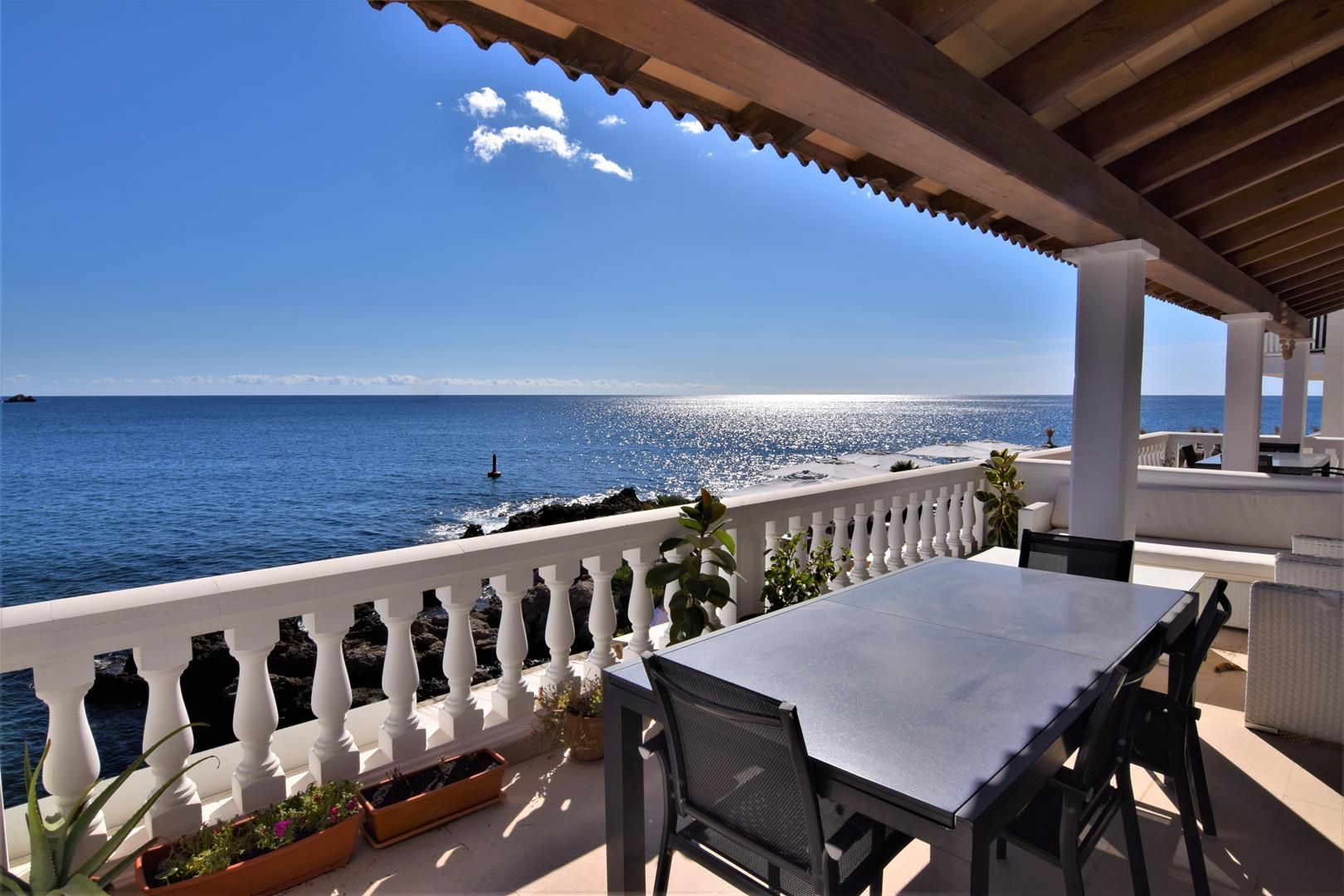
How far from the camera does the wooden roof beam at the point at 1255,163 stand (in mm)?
3219

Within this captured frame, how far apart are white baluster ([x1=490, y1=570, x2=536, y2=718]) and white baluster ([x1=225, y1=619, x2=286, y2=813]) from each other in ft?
2.39

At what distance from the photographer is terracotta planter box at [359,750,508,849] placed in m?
2.03

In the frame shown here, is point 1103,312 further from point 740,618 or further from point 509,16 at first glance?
point 509,16

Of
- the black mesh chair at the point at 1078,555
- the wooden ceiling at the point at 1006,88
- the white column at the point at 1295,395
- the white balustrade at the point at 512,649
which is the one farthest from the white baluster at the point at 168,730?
the white column at the point at 1295,395

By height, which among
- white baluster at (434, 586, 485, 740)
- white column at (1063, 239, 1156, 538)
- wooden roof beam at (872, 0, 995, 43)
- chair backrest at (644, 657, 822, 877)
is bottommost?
white baluster at (434, 586, 485, 740)

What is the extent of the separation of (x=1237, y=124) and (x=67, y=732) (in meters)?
4.85

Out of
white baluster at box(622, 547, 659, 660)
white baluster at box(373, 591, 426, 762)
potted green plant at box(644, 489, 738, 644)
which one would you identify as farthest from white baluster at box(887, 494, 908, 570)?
white baluster at box(373, 591, 426, 762)

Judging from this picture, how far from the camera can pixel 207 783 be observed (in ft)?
7.07

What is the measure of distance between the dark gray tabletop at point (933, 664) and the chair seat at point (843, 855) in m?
0.24

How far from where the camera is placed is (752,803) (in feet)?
4.43

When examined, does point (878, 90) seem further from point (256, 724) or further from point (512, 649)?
point (256, 724)

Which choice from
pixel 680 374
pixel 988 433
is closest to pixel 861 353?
pixel 988 433

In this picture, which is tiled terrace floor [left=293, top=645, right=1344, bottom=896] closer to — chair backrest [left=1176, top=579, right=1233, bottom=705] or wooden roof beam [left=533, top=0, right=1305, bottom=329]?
chair backrest [left=1176, top=579, right=1233, bottom=705]

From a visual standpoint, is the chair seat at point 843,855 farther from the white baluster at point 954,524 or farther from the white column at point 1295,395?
the white column at point 1295,395
